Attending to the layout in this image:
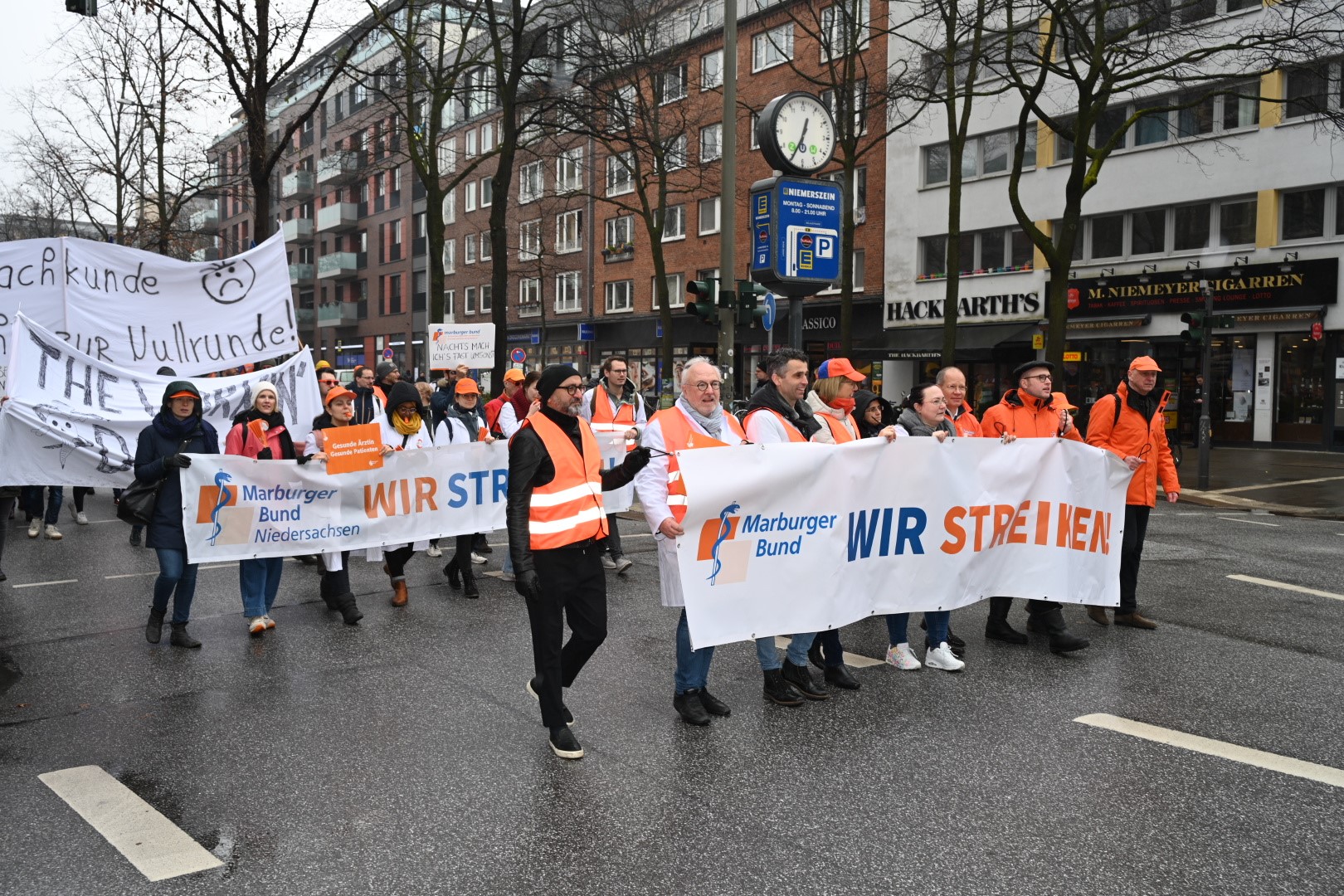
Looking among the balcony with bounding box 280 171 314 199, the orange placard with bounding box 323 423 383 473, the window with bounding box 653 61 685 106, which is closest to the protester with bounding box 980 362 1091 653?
the orange placard with bounding box 323 423 383 473

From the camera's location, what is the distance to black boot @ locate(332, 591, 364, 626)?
820cm

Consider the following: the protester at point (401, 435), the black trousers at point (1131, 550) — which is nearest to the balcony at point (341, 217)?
the protester at point (401, 435)

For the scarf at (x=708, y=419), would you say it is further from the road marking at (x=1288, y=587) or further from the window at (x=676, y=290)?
the window at (x=676, y=290)

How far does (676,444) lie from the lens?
5770 millimetres

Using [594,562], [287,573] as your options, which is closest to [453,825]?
[594,562]

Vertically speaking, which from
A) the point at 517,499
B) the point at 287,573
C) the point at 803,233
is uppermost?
the point at 803,233

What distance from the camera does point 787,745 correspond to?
547cm

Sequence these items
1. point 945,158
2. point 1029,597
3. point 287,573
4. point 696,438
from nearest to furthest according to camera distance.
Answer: point 696,438 → point 1029,597 → point 287,573 → point 945,158

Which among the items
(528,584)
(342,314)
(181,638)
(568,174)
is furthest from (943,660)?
(342,314)

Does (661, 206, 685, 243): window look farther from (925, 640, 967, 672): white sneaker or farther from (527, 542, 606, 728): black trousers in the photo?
(527, 542, 606, 728): black trousers

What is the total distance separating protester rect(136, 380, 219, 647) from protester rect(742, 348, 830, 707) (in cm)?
397

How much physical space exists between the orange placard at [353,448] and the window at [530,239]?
3531 cm

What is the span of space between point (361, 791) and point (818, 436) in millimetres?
3125

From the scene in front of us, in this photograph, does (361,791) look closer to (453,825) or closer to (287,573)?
(453,825)
